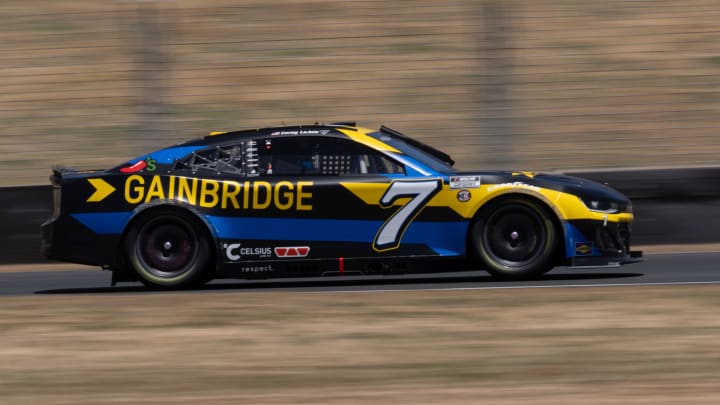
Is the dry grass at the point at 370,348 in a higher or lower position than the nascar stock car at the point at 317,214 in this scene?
→ lower

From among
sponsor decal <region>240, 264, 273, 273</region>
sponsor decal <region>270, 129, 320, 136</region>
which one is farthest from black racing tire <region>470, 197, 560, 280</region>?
sponsor decal <region>240, 264, 273, 273</region>

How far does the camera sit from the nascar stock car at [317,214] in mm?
10055

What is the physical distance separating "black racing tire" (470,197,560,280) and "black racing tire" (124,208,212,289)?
2246 millimetres

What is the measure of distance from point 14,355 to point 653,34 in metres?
9.93

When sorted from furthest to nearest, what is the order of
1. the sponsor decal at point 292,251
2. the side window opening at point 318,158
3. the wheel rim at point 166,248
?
the wheel rim at point 166,248, the side window opening at point 318,158, the sponsor decal at point 292,251

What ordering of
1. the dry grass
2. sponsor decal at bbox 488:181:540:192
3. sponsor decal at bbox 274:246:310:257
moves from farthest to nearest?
sponsor decal at bbox 274:246:310:257, sponsor decal at bbox 488:181:540:192, the dry grass

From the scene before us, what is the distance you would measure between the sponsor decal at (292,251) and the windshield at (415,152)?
1138mm

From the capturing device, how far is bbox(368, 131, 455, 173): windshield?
10320 mm

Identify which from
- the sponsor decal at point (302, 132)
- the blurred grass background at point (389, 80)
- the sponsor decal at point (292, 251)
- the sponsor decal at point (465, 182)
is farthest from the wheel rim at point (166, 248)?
the blurred grass background at point (389, 80)

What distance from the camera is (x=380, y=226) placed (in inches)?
397

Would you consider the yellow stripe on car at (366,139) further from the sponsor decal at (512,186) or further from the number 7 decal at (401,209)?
the sponsor decal at (512,186)

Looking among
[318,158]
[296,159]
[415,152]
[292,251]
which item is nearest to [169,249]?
[292,251]

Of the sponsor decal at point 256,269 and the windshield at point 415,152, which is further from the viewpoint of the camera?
the windshield at point 415,152

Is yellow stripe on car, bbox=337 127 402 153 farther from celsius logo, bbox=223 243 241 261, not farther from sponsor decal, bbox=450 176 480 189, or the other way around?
celsius logo, bbox=223 243 241 261
